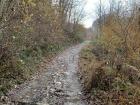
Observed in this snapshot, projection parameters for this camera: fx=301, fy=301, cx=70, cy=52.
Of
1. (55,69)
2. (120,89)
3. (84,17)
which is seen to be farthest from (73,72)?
(84,17)

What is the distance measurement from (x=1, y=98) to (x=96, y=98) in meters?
3.62

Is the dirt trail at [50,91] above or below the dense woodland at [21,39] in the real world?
below

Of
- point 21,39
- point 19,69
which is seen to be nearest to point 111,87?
point 19,69

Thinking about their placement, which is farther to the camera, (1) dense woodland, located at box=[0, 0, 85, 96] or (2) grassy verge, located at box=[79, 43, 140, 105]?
(1) dense woodland, located at box=[0, 0, 85, 96]

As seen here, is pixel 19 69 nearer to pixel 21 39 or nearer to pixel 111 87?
pixel 21 39

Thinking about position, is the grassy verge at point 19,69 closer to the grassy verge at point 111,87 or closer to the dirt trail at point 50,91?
the dirt trail at point 50,91

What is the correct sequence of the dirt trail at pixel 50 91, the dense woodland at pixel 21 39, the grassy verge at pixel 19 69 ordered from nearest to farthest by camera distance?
the dirt trail at pixel 50 91
the grassy verge at pixel 19 69
the dense woodland at pixel 21 39

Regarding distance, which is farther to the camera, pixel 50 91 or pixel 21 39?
pixel 21 39

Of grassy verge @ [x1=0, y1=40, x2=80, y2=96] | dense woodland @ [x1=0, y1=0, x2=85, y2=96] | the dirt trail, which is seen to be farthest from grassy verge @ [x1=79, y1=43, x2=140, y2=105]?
dense woodland @ [x1=0, y1=0, x2=85, y2=96]

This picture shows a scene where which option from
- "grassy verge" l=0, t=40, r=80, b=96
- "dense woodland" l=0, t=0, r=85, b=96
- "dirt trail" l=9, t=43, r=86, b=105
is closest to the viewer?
"dirt trail" l=9, t=43, r=86, b=105

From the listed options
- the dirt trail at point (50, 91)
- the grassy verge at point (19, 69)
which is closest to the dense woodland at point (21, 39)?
the grassy verge at point (19, 69)

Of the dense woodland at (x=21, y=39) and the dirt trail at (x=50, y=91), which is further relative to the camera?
the dense woodland at (x=21, y=39)

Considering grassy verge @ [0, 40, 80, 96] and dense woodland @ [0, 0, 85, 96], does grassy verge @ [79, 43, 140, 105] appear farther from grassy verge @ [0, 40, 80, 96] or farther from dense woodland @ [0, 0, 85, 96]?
dense woodland @ [0, 0, 85, 96]

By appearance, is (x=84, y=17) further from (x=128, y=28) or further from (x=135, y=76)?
(x=135, y=76)
